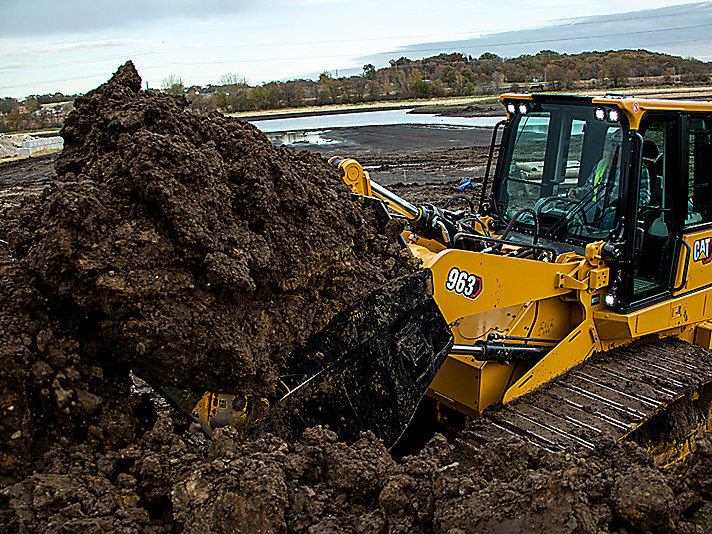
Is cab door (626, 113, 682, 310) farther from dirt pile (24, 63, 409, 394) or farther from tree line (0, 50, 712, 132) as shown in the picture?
tree line (0, 50, 712, 132)

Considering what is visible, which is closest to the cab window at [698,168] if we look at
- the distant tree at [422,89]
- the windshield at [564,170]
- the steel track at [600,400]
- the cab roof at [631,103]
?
the cab roof at [631,103]

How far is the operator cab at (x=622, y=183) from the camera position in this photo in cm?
454

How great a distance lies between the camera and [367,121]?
4359 centimetres

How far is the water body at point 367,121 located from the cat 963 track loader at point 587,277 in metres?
31.5

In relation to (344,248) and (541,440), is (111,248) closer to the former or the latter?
(344,248)

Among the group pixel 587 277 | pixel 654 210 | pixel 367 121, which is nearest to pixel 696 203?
pixel 654 210

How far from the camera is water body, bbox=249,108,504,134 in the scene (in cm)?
3819

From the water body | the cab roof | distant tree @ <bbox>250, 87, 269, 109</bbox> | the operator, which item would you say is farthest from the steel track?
distant tree @ <bbox>250, 87, 269, 109</bbox>

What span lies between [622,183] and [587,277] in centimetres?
69

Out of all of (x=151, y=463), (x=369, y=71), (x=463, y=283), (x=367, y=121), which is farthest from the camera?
(x=369, y=71)

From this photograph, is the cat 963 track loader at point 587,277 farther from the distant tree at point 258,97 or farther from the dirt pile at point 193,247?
the distant tree at point 258,97

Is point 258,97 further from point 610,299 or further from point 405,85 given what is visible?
point 610,299

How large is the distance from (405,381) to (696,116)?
10.2 ft

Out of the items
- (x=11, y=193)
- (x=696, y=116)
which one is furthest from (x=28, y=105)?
(x=696, y=116)
